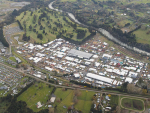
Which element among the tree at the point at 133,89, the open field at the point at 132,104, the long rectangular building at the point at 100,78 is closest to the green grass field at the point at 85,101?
the long rectangular building at the point at 100,78

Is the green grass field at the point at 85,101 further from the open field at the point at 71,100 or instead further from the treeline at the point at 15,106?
the treeline at the point at 15,106

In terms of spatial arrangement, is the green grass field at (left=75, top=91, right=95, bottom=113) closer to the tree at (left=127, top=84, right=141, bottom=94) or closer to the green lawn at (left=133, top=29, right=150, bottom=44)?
the tree at (left=127, top=84, right=141, bottom=94)

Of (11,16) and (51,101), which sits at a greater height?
(11,16)

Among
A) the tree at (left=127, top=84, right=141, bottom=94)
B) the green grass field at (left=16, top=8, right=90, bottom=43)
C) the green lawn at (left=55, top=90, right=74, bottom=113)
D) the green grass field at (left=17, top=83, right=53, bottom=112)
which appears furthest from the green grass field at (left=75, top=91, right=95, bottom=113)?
the green grass field at (left=16, top=8, right=90, bottom=43)

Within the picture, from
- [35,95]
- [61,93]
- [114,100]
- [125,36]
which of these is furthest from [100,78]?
[125,36]

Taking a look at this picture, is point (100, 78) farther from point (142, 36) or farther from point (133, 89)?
point (142, 36)

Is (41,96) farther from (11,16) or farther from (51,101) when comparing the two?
(11,16)

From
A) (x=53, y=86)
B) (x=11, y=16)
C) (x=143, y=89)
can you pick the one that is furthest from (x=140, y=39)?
(x=11, y=16)
